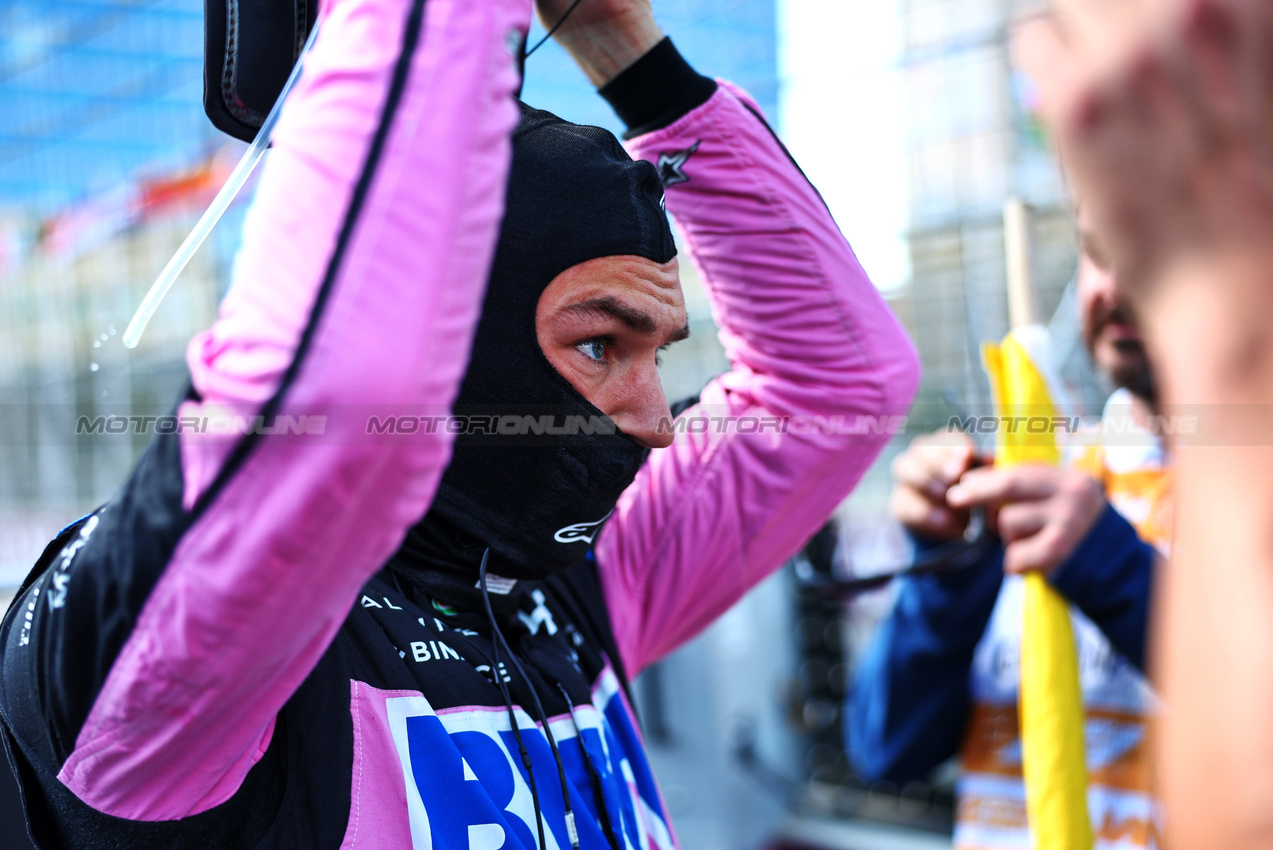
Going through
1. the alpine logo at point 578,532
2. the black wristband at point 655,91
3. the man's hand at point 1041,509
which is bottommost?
the man's hand at point 1041,509

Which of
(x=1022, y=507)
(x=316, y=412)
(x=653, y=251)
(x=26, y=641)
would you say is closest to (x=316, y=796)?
(x=26, y=641)

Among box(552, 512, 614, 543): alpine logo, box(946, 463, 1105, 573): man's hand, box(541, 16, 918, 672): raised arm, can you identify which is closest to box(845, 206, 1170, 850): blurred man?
box(946, 463, 1105, 573): man's hand

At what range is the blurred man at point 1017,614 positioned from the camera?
136 cm

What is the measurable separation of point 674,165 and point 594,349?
0.32 metres

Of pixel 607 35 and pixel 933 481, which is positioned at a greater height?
pixel 607 35

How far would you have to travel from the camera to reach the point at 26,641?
0.63 m

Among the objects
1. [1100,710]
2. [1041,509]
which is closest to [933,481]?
[1041,509]

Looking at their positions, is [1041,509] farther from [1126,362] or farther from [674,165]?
[674,165]

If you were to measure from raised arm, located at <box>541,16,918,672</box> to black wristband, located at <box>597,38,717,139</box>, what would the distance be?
0.21 ft

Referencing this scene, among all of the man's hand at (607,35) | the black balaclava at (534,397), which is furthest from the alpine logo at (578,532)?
the man's hand at (607,35)

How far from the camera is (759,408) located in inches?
50.9

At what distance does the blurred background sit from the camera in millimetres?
2418

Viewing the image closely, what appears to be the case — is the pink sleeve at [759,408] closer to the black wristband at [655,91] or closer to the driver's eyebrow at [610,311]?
the black wristband at [655,91]

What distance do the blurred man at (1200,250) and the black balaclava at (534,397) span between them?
596 mm
